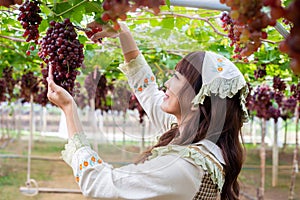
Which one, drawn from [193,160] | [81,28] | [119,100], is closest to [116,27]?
[81,28]

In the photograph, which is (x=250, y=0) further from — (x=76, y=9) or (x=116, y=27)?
(x=76, y=9)

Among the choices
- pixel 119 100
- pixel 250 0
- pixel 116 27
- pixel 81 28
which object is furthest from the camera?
pixel 119 100

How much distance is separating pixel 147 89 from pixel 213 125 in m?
0.56

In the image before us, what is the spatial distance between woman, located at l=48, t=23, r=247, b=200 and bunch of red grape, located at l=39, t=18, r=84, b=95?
0.18 ft

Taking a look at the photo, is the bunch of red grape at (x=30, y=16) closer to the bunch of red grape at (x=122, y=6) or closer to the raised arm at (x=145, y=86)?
the raised arm at (x=145, y=86)

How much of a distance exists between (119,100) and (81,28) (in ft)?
0.97

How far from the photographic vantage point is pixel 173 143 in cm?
165

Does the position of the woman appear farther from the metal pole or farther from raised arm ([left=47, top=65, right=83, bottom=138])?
the metal pole

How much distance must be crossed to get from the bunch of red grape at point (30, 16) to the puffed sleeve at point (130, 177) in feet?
1.20

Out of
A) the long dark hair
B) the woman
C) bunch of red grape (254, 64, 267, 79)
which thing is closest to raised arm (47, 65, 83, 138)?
the woman

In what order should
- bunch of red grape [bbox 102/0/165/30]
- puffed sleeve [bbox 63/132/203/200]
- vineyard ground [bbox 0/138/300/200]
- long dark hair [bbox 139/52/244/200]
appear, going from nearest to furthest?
bunch of red grape [bbox 102/0/165/30] → puffed sleeve [bbox 63/132/203/200] → long dark hair [bbox 139/52/244/200] → vineyard ground [bbox 0/138/300/200]

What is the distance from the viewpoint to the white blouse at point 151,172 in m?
1.37

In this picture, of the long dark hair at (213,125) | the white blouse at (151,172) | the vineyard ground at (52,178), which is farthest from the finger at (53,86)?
the vineyard ground at (52,178)

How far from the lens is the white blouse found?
1.37m
